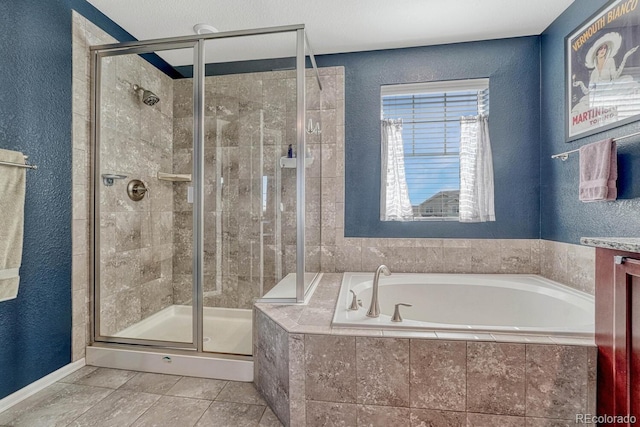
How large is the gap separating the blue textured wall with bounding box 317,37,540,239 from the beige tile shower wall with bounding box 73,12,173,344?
5.10 ft

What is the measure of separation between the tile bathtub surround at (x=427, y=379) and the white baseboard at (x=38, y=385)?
1521mm

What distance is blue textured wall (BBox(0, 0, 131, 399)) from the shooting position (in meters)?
1.70

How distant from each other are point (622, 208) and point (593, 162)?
0.30m

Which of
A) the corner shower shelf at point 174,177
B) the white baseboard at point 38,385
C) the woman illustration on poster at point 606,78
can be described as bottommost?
the white baseboard at point 38,385

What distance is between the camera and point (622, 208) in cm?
175

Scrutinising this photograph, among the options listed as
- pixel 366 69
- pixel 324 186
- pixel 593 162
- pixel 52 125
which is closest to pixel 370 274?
pixel 324 186

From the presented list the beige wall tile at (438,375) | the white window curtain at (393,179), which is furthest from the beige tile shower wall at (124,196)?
the beige wall tile at (438,375)

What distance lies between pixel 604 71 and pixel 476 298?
1653 millimetres

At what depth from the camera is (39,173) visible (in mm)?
1841

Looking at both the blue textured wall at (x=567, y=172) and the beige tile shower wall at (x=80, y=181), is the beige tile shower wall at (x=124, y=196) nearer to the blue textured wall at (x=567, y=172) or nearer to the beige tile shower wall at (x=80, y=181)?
the beige tile shower wall at (x=80, y=181)

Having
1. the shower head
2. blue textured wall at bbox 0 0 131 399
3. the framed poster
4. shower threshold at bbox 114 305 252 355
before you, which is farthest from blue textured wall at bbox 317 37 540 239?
blue textured wall at bbox 0 0 131 399

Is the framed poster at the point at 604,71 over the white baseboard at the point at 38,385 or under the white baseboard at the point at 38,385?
over

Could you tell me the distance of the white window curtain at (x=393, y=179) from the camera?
2689mm

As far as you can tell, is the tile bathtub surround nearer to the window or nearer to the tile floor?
the tile floor
